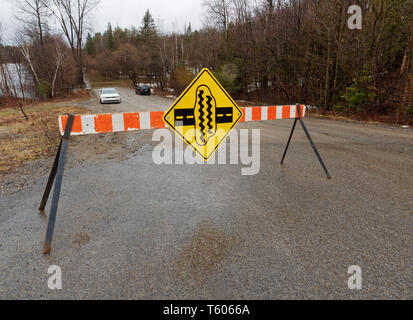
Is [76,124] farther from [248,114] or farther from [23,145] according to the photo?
[23,145]

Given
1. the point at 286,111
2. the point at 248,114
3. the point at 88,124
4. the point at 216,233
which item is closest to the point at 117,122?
the point at 88,124

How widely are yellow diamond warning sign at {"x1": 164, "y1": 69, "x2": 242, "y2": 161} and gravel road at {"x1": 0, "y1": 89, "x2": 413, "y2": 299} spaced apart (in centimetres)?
89

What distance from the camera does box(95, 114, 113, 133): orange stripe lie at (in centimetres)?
315

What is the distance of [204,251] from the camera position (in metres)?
2.58

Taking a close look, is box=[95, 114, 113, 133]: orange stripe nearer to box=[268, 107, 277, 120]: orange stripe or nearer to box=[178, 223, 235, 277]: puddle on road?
box=[178, 223, 235, 277]: puddle on road

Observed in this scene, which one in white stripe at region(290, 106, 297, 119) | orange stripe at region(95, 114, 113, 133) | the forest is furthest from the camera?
the forest

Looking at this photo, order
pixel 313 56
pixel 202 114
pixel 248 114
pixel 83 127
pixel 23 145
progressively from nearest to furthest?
pixel 83 127
pixel 202 114
pixel 248 114
pixel 23 145
pixel 313 56

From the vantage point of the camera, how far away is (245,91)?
24.9 metres

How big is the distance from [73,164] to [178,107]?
3452 millimetres

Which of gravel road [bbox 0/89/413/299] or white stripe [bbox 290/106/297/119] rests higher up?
white stripe [bbox 290/106/297/119]

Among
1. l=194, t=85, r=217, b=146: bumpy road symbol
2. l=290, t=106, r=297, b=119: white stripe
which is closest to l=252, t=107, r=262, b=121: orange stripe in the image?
l=290, t=106, r=297, b=119: white stripe

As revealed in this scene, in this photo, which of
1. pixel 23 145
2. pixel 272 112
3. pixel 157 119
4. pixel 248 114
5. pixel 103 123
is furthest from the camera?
pixel 23 145

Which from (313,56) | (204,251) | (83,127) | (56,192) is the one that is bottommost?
(204,251)

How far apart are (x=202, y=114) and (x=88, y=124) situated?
1.56 meters
